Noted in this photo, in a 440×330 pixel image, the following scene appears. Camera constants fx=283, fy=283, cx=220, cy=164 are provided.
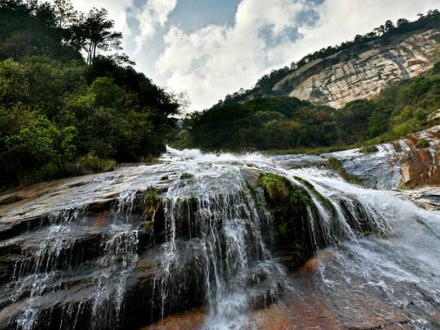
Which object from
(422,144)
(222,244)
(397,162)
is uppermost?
(422,144)

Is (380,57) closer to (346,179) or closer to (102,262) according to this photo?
(346,179)

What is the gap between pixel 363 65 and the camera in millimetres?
67438

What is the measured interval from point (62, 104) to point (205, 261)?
12.6 meters

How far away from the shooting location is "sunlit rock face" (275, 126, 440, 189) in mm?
14102

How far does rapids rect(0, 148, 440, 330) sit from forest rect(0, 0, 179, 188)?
3.11m

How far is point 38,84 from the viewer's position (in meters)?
14.3

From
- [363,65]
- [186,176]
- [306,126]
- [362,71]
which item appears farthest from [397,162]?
[363,65]

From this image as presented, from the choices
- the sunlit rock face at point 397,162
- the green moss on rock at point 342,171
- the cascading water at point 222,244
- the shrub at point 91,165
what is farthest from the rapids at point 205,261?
the green moss on rock at point 342,171

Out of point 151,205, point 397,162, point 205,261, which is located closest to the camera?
point 205,261

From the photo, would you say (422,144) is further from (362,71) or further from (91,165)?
(362,71)

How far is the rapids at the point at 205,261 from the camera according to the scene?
4.74m

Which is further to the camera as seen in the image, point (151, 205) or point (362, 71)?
point (362, 71)

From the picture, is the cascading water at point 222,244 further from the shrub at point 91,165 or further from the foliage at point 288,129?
the foliage at point 288,129

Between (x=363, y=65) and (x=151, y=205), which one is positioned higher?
(x=363, y=65)
